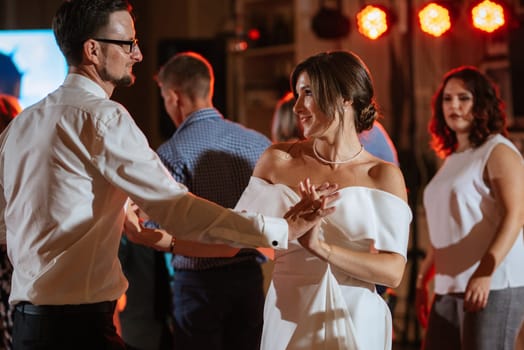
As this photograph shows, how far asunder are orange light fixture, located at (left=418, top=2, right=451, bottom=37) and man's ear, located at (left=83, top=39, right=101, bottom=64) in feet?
9.68

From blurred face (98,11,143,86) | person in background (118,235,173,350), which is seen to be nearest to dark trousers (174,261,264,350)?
person in background (118,235,173,350)

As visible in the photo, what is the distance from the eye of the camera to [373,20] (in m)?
4.65

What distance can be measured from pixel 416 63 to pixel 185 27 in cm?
208

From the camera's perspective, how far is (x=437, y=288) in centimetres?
296

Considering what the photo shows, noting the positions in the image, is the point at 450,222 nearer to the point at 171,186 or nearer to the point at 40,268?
the point at 171,186

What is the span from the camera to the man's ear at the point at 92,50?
6.21 ft

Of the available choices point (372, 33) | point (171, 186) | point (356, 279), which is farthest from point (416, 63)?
point (171, 186)

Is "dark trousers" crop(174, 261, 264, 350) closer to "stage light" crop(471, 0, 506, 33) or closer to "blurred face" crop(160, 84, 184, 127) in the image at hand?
"blurred face" crop(160, 84, 184, 127)

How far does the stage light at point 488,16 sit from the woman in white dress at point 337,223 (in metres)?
2.37

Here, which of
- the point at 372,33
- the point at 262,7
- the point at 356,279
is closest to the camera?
the point at 356,279

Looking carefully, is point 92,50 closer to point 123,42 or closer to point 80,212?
point 123,42

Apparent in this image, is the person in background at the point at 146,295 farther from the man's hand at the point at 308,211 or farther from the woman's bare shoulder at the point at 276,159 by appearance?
the man's hand at the point at 308,211

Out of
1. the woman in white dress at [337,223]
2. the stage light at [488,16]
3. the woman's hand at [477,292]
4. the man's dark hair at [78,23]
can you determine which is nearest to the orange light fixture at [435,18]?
the stage light at [488,16]

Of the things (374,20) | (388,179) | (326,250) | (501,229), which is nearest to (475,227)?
(501,229)
